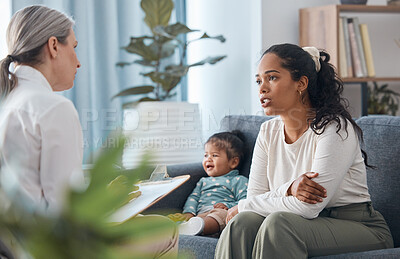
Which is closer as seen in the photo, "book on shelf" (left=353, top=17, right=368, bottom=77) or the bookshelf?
the bookshelf

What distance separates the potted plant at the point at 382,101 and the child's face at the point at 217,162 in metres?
1.25

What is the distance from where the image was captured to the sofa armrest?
231 centimetres

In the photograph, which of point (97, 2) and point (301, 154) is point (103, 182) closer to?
point (301, 154)

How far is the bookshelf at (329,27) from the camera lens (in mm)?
2882

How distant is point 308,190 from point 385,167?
13.5 inches

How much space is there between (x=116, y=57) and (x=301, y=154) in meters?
1.84

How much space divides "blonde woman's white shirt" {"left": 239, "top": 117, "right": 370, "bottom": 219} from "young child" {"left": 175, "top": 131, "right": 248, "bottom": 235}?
0.36 meters

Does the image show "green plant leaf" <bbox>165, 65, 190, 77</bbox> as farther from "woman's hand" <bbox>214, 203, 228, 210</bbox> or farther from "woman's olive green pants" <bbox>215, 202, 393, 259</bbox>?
"woman's olive green pants" <bbox>215, 202, 393, 259</bbox>

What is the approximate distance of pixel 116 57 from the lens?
10.7ft

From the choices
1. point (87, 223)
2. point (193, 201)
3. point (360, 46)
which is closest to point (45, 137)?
point (87, 223)

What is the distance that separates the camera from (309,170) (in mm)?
1696

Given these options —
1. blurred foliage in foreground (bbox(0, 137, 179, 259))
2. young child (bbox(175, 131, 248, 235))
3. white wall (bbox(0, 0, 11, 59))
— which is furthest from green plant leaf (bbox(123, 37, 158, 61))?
blurred foliage in foreground (bbox(0, 137, 179, 259))

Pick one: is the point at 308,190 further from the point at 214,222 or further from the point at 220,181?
the point at 220,181

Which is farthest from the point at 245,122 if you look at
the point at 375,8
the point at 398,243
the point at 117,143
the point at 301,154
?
the point at 117,143
